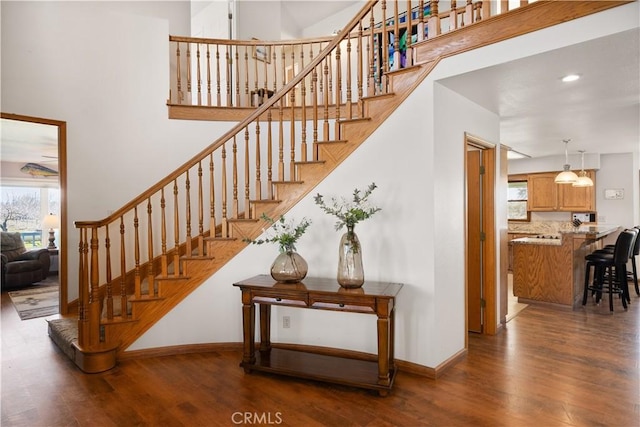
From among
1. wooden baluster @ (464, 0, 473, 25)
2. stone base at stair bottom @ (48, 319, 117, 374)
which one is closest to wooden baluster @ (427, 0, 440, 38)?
wooden baluster @ (464, 0, 473, 25)

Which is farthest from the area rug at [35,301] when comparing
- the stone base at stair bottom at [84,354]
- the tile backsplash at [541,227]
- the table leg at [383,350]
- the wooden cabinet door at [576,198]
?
the wooden cabinet door at [576,198]

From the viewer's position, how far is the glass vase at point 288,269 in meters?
2.93

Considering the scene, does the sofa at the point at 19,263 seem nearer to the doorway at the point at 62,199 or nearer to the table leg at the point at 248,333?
the doorway at the point at 62,199

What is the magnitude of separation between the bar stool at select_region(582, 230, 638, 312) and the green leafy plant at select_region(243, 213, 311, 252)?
4156mm

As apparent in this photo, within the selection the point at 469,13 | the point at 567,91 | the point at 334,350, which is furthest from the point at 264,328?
the point at 567,91

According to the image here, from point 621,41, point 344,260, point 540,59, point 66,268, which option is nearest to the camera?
point 621,41

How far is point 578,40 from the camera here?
226 centimetres

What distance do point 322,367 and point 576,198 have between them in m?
6.76

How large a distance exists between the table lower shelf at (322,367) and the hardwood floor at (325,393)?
0.07 metres

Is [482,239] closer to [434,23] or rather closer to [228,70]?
[434,23]

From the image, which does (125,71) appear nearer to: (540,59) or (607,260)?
(540,59)

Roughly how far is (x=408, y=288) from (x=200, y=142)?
320 cm

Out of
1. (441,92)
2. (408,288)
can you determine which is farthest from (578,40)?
(408,288)

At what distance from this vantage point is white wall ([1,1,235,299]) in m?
4.03
